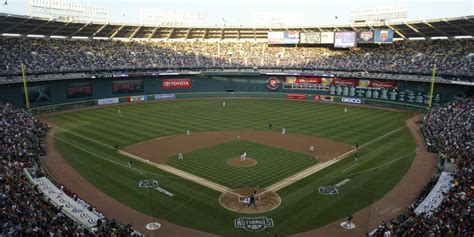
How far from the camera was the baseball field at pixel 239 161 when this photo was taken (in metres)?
24.1

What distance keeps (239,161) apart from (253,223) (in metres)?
11.5

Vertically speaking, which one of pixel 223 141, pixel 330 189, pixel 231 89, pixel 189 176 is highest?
pixel 231 89

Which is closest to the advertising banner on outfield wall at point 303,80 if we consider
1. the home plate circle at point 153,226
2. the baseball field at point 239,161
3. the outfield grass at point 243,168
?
the baseball field at point 239,161

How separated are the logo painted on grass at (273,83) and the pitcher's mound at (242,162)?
1707 inches

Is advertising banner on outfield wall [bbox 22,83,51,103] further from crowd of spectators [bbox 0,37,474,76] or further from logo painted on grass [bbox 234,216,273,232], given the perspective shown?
logo painted on grass [bbox 234,216,273,232]

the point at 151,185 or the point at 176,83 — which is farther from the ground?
the point at 176,83

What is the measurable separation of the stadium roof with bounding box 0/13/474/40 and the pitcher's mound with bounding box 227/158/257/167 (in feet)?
127

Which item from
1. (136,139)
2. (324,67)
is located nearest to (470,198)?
(136,139)

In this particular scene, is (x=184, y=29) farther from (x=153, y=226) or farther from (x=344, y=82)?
(x=153, y=226)

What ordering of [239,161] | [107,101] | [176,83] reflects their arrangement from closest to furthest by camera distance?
[239,161] < [107,101] < [176,83]

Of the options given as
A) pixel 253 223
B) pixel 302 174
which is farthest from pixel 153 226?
pixel 302 174

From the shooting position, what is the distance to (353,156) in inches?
1383

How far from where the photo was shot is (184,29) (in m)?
81.7

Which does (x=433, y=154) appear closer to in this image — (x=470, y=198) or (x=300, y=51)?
(x=470, y=198)
